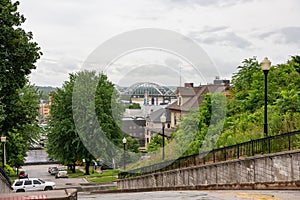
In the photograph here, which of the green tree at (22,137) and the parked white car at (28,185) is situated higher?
the green tree at (22,137)

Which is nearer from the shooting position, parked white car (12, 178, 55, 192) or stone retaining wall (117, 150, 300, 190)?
stone retaining wall (117, 150, 300, 190)

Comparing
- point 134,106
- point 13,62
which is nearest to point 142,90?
point 134,106

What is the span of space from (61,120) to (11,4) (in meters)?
27.8

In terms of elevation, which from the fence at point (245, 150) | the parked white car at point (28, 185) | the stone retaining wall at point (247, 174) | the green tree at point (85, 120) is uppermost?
the green tree at point (85, 120)

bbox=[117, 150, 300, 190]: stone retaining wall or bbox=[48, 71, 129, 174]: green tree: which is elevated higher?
bbox=[48, 71, 129, 174]: green tree

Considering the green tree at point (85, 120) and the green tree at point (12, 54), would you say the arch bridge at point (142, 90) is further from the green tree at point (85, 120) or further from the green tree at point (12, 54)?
the green tree at point (12, 54)

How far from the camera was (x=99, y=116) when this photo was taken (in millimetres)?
49125

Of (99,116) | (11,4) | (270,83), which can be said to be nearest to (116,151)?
(99,116)

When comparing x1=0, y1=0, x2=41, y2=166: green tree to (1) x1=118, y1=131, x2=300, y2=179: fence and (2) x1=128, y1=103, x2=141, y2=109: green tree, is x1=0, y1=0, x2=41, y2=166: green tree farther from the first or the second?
(2) x1=128, y1=103, x2=141, y2=109: green tree

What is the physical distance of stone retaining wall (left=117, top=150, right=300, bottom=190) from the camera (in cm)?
1223

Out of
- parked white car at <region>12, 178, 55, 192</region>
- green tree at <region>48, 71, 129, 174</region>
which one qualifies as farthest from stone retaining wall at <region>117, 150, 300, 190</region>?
green tree at <region>48, 71, 129, 174</region>

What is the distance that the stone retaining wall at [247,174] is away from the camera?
12234 mm

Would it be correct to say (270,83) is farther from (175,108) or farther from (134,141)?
(134,141)

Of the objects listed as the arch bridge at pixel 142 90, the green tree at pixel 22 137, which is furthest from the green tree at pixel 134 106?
the green tree at pixel 22 137
